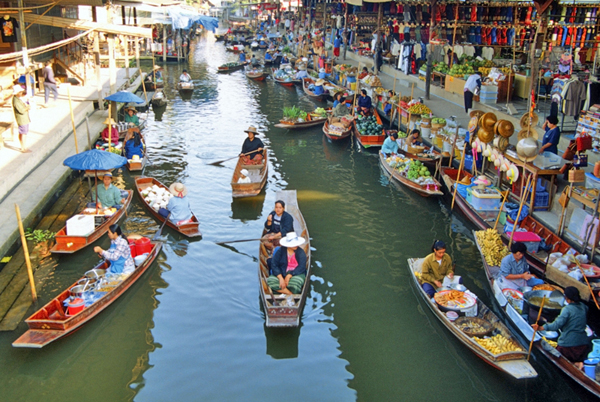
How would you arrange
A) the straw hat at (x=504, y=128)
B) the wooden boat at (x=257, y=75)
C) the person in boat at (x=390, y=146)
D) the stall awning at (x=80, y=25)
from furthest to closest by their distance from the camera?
the wooden boat at (x=257, y=75), the stall awning at (x=80, y=25), the person in boat at (x=390, y=146), the straw hat at (x=504, y=128)

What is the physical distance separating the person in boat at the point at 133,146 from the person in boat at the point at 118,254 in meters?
7.20

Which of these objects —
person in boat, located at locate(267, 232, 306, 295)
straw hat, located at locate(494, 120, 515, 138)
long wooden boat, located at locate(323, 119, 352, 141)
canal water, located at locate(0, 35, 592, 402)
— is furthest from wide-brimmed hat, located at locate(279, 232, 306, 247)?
long wooden boat, located at locate(323, 119, 352, 141)

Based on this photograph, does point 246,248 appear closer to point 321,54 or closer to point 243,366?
point 243,366

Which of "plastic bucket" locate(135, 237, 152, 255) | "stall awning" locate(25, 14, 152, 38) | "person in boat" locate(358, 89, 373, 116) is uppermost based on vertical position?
"stall awning" locate(25, 14, 152, 38)

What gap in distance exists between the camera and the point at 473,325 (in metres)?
8.08

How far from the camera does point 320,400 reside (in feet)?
23.6

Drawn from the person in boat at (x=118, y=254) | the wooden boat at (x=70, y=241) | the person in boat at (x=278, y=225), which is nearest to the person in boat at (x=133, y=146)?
the wooden boat at (x=70, y=241)

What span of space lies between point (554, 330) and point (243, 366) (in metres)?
4.68

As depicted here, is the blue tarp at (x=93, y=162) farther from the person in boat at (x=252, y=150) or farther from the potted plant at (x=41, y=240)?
the person in boat at (x=252, y=150)

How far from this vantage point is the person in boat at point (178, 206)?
37.8 feet

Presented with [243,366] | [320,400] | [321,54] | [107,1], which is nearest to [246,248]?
[243,366]

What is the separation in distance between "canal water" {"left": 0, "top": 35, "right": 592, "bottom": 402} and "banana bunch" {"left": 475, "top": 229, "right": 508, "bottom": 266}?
53 cm

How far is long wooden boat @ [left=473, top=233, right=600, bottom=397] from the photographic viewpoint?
22.4ft

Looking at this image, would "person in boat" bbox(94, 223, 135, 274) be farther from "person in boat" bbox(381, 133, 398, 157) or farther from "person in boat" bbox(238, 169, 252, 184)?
"person in boat" bbox(381, 133, 398, 157)
